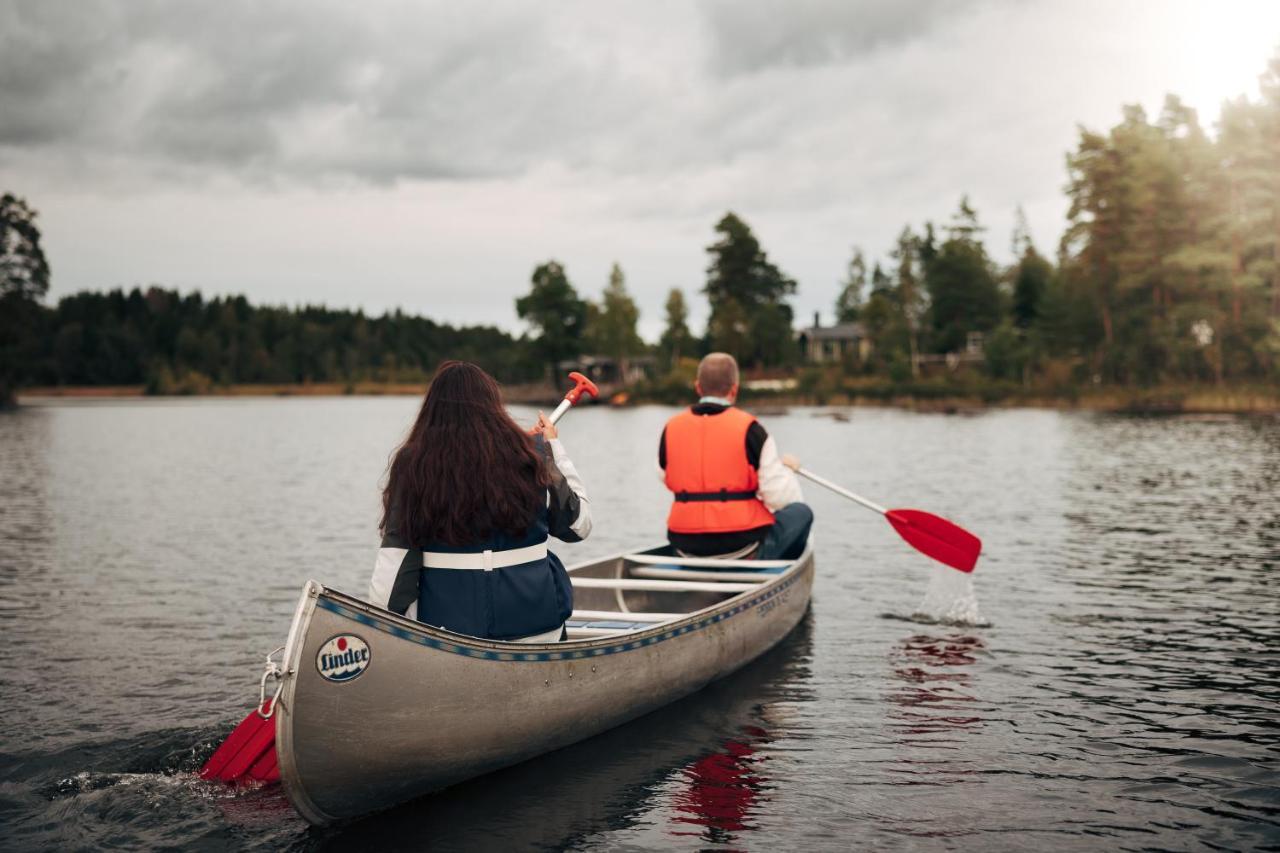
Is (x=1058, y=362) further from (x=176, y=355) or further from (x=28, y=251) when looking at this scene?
(x=176, y=355)

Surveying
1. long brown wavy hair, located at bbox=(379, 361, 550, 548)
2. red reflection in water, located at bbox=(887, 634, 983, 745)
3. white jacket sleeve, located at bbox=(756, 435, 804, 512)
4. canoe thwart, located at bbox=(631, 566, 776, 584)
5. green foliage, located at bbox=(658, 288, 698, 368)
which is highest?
green foliage, located at bbox=(658, 288, 698, 368)

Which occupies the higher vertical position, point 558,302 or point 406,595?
point 558,302

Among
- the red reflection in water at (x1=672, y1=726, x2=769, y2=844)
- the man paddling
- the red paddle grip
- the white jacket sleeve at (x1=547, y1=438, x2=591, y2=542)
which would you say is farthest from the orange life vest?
the white jacket sleeve at (x1=547, y1=438, x2=591, y2=542)

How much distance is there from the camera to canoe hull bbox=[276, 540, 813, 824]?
14.7ft

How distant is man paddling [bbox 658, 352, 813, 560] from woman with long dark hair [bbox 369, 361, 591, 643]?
2.77 m

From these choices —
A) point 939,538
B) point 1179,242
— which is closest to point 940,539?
point 939,538

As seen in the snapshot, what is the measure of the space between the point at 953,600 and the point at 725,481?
322cm

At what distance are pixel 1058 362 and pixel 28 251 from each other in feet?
232

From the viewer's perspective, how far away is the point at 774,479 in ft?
26.7

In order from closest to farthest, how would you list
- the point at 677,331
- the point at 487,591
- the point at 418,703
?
the point at 418,703, the point at 487,591, the point at 677,331

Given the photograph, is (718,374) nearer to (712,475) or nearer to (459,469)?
(712,475)

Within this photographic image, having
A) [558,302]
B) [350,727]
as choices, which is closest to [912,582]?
[350,727]

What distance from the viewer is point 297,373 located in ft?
513

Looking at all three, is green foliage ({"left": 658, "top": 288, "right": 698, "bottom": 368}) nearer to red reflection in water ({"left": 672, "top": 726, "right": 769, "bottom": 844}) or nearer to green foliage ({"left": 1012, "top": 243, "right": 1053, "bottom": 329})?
green foliage ({"left": 1012, "top": 243, "right": 1053, "bottom": 329})
